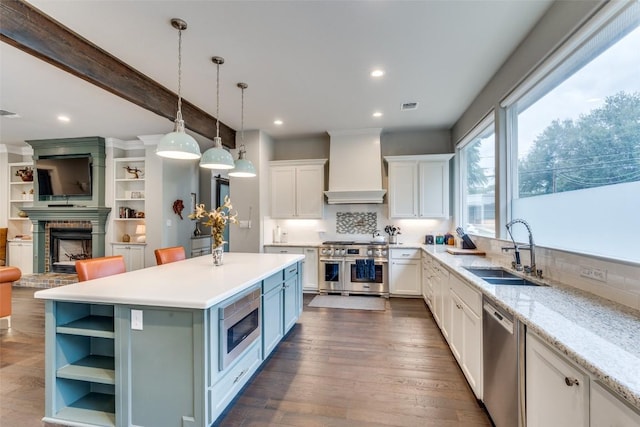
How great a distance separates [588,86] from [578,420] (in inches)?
78.5

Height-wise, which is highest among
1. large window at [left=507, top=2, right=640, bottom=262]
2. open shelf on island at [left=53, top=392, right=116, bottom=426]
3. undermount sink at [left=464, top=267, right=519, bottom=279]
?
large window at [left=507, top=2, right=640, bottom=262]

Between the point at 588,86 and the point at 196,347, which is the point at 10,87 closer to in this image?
the point at 196,347

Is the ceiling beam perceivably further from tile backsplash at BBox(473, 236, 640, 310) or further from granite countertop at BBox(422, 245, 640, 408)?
tile backsplash at BBox(473, 236, 640, 310)

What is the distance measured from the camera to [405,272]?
477 cm

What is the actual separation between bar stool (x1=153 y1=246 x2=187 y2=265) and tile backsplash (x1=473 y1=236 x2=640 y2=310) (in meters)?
3.61

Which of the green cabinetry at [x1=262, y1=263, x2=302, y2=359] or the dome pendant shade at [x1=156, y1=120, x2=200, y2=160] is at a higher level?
the dome pendant shade at [x1=156, y1=120, x2=200, y2=160]

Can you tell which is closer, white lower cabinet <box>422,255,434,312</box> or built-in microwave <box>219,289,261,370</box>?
built-in microwave <box>219,289,261,370</box>

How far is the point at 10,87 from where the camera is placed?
10.9 ft

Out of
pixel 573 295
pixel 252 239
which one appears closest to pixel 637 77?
pixel 573 295

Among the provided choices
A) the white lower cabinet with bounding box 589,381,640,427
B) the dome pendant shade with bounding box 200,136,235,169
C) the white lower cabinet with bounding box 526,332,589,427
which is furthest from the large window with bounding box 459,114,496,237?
the dome pendant shade with bounding box 200,136,235,169

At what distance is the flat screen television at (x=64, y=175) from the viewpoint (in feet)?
18.5

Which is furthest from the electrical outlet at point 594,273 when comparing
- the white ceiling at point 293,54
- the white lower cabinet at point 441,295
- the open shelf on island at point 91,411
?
Answer: the open shelf on island at point 91,411

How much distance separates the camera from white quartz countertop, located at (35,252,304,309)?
1728 mm

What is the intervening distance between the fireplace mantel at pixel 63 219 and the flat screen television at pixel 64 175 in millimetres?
326
